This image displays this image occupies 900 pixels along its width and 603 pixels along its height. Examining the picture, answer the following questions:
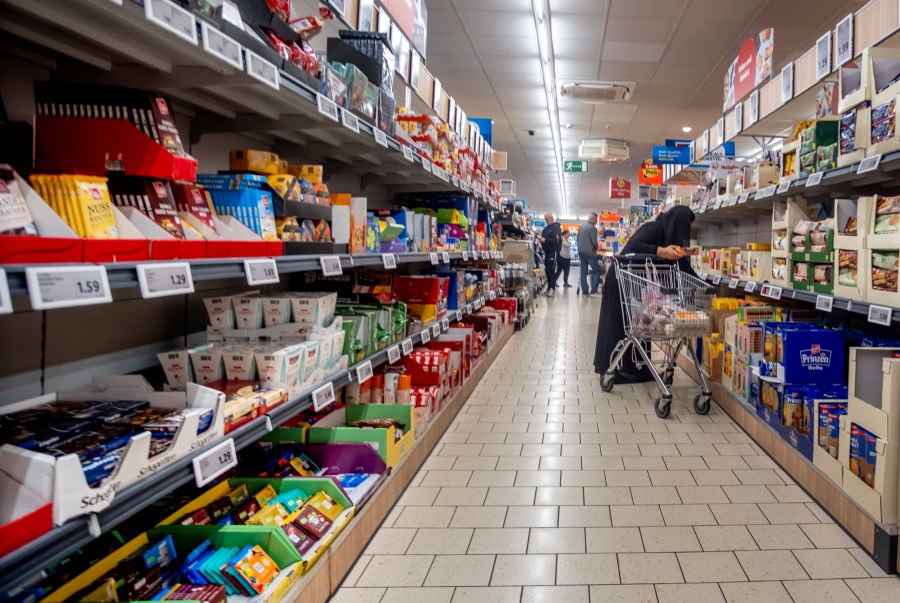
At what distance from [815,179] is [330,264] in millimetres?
2402

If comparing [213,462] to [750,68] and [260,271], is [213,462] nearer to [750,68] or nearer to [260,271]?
[260,271]

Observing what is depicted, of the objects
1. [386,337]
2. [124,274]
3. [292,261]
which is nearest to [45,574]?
[124,274]

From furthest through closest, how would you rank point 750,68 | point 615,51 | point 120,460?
point 615,51, point 750,68, point 120,460

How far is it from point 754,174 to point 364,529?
3.62 metres

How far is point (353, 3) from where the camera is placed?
3316 mm

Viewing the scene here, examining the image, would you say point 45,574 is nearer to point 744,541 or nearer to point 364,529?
point 364,529

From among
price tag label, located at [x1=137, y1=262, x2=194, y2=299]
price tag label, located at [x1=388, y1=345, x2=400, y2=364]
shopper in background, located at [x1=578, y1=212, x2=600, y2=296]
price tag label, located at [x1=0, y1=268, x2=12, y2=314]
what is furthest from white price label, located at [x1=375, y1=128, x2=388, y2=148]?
shopper in background, located at [x1=578, y1=212, x2=600, y2=296]

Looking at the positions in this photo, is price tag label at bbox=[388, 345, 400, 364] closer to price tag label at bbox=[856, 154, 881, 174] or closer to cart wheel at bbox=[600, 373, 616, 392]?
price tag label at bbox=[856, 154, 881, 174]

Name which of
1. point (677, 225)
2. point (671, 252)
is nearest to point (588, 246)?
point (677, 225)

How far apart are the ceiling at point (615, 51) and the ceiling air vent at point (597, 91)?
5.0 inches

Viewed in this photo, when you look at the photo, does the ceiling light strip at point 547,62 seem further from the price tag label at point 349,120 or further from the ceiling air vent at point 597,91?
the price tag label at point 349,120

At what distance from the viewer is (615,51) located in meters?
7.32

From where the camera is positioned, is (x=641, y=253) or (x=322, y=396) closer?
(x=322, y=396)

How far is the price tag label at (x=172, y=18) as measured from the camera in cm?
113
